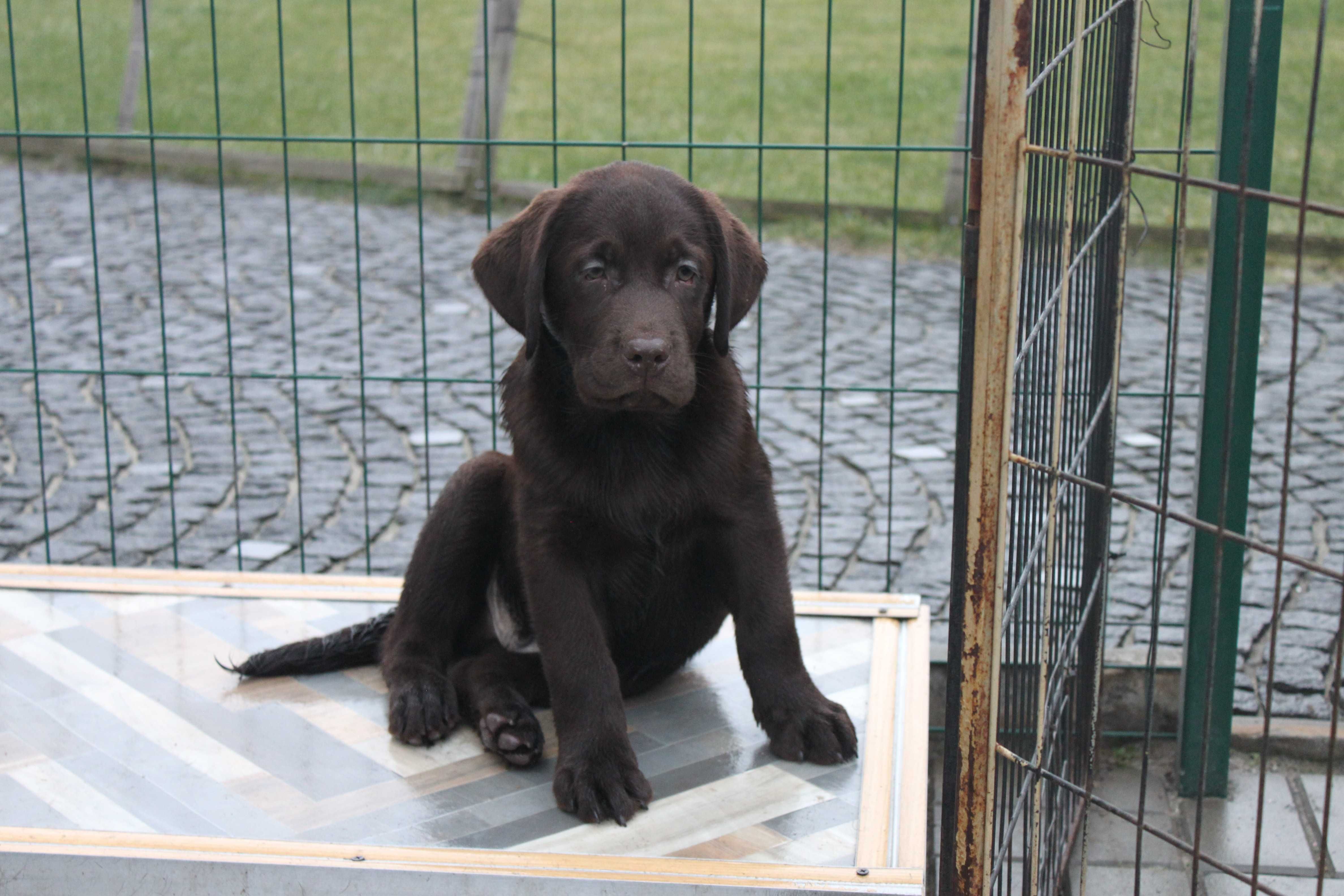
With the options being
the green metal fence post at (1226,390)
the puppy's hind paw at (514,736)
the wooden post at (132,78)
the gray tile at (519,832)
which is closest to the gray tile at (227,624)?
the puppy's hind paw at (514,736)

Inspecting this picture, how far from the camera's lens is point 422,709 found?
3346 millimetres

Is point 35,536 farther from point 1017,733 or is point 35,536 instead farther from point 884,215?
point 884,215

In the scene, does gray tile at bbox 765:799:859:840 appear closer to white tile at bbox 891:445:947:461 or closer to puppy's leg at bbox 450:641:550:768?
puppy's leg at bbox 450:641:550:768

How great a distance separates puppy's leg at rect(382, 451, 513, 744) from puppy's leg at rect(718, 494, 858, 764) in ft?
1.92

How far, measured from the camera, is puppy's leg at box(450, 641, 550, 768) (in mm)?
3205

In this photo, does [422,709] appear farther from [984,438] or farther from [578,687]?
[984,438]

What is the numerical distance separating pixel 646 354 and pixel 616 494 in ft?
1.16

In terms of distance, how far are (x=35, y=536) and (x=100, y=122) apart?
8.32m

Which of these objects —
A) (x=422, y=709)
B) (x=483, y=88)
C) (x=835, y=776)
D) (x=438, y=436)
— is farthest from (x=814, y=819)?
(x=483, y=88)

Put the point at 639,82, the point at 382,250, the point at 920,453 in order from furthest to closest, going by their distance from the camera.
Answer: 1. the point at 639,82
2. the point at 382,250
3. the point at 920,453

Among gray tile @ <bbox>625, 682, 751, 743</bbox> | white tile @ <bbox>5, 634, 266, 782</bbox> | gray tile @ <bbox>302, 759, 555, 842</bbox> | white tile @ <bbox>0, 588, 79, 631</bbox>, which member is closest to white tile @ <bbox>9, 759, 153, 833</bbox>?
white tile @ <bbox>5, 634, 266, 782</bbox>

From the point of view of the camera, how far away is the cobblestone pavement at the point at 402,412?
5066mm

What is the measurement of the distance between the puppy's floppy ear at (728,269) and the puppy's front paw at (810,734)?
785 millimetres

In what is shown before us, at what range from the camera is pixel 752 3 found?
622 inches
